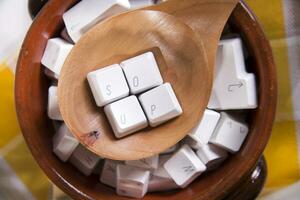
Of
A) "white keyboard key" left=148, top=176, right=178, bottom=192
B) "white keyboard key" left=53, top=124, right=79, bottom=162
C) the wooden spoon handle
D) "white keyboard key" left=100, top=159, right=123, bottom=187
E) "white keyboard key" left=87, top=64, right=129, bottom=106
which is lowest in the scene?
"white keyboard key" left=148, top=176, right=178, bottom=192

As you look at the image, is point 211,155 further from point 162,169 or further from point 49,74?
point 49,74

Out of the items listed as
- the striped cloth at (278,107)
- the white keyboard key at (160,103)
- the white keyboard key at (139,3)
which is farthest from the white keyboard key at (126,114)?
the striped cloth at (278,107)

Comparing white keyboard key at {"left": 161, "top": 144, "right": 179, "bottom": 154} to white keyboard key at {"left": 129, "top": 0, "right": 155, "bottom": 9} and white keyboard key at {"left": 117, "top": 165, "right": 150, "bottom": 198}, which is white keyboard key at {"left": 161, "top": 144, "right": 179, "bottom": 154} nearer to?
white keyboard key at {"left": 117, "top": 165, "right": 150, "bottom": 198}

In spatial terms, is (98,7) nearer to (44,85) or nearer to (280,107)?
(44,85)

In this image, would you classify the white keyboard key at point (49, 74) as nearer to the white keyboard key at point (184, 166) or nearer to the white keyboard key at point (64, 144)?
the white keyboard key at point (64, 144)

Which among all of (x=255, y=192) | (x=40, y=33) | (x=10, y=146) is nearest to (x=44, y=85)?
(x=40, y=33)

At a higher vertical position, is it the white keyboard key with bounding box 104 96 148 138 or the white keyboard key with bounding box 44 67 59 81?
the white keyboard key with bounding box 44 67 59 81

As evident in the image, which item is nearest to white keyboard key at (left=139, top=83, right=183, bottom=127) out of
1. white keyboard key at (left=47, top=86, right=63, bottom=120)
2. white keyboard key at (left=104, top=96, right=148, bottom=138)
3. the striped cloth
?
white keyboard key at (left=104, top=96, right=148, bottom=138)
